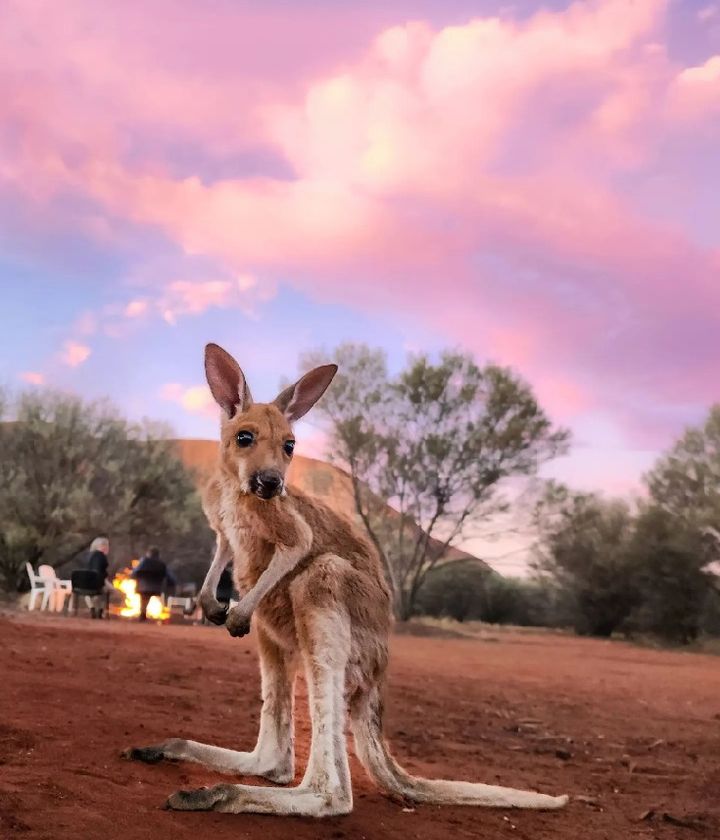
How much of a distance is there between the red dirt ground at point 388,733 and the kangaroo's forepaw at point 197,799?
4cm

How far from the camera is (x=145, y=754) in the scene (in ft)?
11.0

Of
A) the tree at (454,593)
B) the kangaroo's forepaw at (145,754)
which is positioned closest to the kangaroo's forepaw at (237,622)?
the kangaroo's forepaw at (145,754)

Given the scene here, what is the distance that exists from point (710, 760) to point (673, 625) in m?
20.0

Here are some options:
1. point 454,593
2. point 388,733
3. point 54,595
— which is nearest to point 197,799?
point 388,733

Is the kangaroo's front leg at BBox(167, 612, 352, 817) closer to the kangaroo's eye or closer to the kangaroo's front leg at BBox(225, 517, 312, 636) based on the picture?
the kangaroo's front leg at BBox(225, 517, 312, 636)

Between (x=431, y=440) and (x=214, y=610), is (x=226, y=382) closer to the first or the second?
(x=214, y=610)

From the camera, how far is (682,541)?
23.3 m

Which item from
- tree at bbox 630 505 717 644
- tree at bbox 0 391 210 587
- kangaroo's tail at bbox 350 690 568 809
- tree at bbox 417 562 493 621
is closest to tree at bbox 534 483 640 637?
tree at bbox 630 505 717 644

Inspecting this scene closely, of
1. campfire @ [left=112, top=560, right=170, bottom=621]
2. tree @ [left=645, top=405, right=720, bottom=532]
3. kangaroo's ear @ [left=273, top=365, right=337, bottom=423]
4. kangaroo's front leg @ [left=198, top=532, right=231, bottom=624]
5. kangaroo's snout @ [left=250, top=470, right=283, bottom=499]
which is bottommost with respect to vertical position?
campfire @ [left=112, top=560, right=170, bottom=621]

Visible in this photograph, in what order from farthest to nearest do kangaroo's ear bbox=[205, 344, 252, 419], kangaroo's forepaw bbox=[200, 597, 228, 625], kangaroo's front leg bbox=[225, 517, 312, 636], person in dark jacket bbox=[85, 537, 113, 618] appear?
1. person in dark jacket bbox=[85, 537, 113, 618]
2. kangaroo's ear bbox=[205, 344, 252, 419]
3. kangaroo's forepaw bbox=[200, 597, 228, 625]
4. kangaroo's front leg bbox=[225, 517, 312, 636]

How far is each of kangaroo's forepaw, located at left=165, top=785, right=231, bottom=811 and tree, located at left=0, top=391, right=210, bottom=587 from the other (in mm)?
20115

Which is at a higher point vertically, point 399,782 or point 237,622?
point 237,622

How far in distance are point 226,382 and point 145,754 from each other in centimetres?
159

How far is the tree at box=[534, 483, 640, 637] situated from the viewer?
26.1 m
